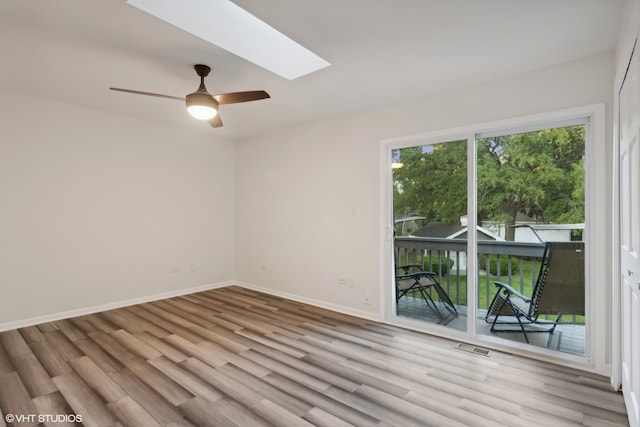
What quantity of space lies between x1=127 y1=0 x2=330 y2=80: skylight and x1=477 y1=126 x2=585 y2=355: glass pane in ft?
6.37

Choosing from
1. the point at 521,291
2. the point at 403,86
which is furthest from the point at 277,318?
the point at 403,86

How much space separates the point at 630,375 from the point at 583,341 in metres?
0.99

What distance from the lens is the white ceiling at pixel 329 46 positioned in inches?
79.6

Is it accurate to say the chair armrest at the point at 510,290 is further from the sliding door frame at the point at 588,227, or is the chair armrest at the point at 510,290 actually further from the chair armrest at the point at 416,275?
the chair armrest at the point at 416,275

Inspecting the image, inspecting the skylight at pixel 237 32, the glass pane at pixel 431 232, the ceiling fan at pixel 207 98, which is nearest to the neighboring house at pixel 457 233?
the glass pane at pixel 431 232

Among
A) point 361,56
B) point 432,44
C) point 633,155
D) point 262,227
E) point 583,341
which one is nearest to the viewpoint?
point 633,155

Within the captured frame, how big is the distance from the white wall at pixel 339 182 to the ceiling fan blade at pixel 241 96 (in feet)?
5.27

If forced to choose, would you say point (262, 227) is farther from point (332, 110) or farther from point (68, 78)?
point (68, 78)

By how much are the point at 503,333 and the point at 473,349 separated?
0.40 meters

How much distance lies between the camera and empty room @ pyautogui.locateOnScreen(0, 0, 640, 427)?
2.08 m

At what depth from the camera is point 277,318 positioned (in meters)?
3.80

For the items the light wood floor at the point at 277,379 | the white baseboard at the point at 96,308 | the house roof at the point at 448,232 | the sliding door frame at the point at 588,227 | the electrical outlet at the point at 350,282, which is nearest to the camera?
the light wood floor at the point at 277,379

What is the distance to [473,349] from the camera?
2963mm

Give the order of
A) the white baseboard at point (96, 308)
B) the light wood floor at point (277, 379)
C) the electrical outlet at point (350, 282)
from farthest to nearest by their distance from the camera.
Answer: the electrical outlet at point (350, 282), the white baseboard at point (96, 308), the light wood floor at point (277, 379)
